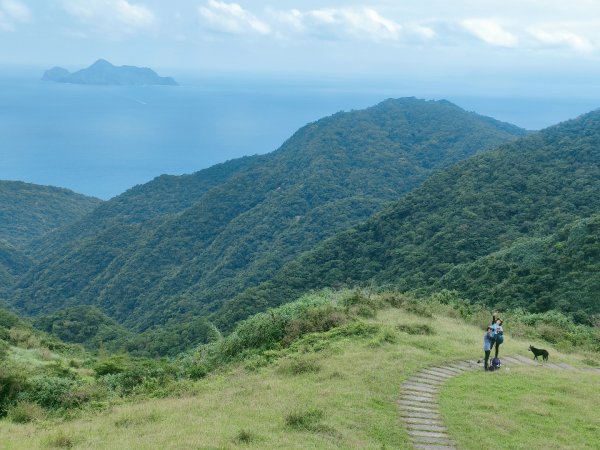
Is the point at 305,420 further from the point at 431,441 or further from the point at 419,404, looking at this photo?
the point at 419,404

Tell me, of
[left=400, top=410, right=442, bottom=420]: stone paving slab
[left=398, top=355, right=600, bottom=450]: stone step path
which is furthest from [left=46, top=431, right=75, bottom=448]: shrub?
[left=400, top=410, right=442, bottom=420]: stone paving slab

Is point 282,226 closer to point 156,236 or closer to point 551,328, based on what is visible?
point 156,236

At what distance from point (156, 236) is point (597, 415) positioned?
85.4m

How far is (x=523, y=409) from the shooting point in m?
11.6

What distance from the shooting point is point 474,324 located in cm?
2267

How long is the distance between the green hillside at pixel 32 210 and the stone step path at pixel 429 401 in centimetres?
11788

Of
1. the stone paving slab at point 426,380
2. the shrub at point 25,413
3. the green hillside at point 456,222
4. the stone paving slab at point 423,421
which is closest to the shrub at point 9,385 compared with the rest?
the shrub at point 25,413

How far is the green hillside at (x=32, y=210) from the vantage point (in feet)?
406

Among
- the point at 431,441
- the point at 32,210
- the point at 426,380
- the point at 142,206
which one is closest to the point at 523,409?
the point at 426,380

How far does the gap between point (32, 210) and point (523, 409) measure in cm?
13864

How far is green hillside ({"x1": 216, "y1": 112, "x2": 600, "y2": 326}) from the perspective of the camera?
4603 cm

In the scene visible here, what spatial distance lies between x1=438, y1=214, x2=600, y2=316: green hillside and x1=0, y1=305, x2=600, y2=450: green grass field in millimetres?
11970

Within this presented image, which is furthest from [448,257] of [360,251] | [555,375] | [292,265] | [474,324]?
[555,375]

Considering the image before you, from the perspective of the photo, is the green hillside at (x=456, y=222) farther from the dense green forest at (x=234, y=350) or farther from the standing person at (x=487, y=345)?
the standing person at (x=487, y=345)
